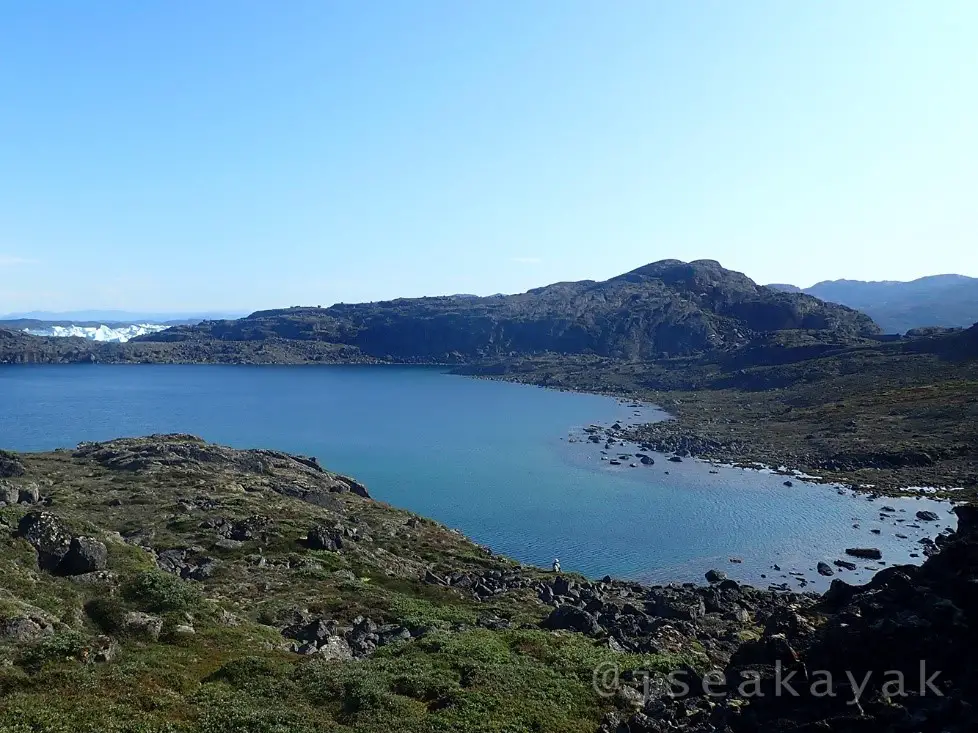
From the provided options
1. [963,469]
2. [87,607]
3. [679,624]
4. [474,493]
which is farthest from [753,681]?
[963,469]

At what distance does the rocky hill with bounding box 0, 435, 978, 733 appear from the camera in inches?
759

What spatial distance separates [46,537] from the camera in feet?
108

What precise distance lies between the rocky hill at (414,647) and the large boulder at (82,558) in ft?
0.27

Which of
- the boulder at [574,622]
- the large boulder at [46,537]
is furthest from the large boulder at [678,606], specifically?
the large boulder at [46,537]

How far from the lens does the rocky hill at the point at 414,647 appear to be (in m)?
19.3

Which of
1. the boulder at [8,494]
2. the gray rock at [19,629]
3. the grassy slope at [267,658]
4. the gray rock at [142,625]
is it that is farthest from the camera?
the boulder at [8,494]

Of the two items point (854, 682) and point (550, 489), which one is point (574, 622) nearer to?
point (854, 682)

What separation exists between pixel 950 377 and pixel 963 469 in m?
70.9

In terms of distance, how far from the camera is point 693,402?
19200 cm

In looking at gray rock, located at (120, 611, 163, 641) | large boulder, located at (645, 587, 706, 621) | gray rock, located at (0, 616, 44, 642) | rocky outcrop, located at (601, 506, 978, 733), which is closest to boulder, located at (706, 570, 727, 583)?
large boulder, located at (645, 587, 706, 621)

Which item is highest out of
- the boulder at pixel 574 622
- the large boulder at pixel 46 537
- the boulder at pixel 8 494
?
the large boulder at pixel 46 537

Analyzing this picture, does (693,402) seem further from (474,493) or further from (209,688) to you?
(209,688)

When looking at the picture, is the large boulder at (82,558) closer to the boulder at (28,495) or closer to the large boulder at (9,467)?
the boulder at (28,495)

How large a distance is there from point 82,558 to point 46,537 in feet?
9.78
